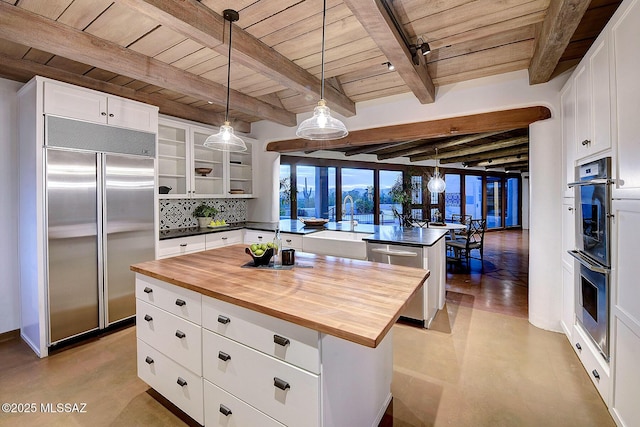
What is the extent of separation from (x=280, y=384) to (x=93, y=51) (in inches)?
104

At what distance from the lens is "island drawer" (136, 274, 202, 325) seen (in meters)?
1.67

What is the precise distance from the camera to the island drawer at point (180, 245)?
3373mm

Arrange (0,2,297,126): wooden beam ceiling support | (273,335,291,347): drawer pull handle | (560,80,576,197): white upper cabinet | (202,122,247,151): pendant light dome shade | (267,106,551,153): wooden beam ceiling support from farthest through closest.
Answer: (267,106,551,153): wooden beam ceiling support, (560,80,576,197): white upper cabinet, (202,122,247,151): pendant light dome shade, (0,2,297,126): wooden beam ceiling support, (273,335,291,347): drawer pull handle

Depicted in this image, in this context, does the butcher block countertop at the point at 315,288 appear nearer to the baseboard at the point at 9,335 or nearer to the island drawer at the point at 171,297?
the island drawer at the point at 171,297

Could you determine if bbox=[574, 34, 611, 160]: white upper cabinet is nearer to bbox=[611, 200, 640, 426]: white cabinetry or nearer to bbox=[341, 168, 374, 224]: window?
bbox=[611, 200, 640, 426]: white cabinetry

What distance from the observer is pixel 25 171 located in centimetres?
265

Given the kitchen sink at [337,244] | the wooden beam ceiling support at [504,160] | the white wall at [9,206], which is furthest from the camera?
the wooden beam ceiling support at [504,160]

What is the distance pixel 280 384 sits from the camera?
4.20 feet

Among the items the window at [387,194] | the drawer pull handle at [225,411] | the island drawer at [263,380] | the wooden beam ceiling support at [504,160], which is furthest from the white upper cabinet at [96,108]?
the wooden beam ceiling support at [504,160]

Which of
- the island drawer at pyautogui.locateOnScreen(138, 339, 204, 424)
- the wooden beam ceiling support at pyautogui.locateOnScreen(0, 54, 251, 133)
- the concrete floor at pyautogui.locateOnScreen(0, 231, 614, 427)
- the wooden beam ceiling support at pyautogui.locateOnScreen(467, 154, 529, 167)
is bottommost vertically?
the concrete floor at pyautogui.locateOnScreen(0, 231, 614, 427)

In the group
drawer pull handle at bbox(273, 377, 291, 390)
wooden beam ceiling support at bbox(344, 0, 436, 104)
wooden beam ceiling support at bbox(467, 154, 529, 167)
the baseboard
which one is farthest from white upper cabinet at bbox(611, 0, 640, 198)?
wooden beam ceiling support at bbox(467, 154, 529, 167)

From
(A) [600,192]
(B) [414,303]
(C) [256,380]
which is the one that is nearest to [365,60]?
(A) [600,192]

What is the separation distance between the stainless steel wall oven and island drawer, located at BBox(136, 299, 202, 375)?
2442 mm

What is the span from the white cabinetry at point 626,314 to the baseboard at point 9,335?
476cm
